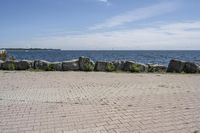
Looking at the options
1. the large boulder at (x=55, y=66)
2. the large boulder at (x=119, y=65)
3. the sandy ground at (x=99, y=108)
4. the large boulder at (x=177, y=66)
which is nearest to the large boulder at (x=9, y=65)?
the large boulder at (x=55, y=66)

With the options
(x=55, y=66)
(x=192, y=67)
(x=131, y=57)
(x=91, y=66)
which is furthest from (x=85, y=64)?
(x=131, y=57)

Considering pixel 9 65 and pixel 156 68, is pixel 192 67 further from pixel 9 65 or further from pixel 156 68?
pixel 9 65

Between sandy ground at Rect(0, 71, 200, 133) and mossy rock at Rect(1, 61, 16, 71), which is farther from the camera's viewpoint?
mossy rock at Rect(1, 61, 16, 71)

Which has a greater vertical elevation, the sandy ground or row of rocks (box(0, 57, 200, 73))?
row of rocks (box(0, 57, 200, 73))

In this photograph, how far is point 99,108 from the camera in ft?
21.6

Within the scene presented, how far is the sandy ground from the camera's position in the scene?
17.1 ft

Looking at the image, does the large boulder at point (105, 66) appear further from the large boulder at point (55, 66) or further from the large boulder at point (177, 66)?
the large boulder at point (177, 66)

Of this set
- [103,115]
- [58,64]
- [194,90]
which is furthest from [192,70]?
[103,115]

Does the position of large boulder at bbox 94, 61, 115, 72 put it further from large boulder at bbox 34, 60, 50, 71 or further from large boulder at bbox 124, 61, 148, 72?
large boulder at bbox 34, 60, 50, 71

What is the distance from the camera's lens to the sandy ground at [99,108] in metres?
5.20

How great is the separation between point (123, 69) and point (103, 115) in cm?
1015

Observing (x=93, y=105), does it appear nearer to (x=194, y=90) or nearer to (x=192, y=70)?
(x=194, y=90)

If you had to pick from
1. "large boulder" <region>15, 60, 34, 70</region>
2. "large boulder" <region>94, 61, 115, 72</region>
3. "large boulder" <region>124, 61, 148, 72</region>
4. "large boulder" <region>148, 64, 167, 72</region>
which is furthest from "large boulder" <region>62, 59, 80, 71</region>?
"large boulder" <region>148, 64, 167, 72</region>

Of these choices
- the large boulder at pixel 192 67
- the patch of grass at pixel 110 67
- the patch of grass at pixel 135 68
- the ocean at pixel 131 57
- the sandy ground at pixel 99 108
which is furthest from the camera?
the ocean at pixel 131 57
